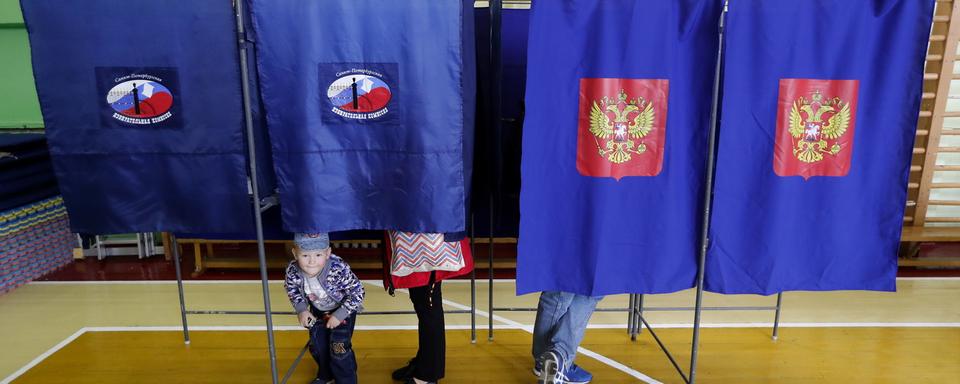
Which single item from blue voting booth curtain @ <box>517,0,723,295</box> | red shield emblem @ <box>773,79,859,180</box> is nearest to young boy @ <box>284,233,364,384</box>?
blue voting booth curtain @ <box>517,0,723,295</box>

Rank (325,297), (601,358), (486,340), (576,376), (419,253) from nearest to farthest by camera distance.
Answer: (419,253), (325,297), (576,376), (601,358), (486,340)

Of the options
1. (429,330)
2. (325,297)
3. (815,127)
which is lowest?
(429,330)

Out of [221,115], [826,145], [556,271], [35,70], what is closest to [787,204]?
[826,145]

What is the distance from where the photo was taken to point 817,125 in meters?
1.91

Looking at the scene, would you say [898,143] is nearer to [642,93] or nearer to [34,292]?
[642,93]

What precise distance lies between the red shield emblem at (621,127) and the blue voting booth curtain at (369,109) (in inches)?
16.4

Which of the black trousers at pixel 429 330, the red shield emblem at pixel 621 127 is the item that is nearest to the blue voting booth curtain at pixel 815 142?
the red shield emblem at pixel 621 127

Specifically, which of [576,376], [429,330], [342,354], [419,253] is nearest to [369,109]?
[419,253]

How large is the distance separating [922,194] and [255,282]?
494cm

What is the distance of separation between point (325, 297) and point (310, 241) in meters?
0.26

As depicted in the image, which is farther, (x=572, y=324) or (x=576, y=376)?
(x=576, y=376)

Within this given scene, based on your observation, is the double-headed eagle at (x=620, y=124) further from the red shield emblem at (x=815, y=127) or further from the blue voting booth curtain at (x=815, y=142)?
the red shield emblem at (x=815, y=127)

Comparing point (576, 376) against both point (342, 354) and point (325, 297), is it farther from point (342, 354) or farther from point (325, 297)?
point (325, 297)

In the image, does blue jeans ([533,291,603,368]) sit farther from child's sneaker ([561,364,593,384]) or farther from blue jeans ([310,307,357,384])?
blue jeans ([310,307,357,384])
